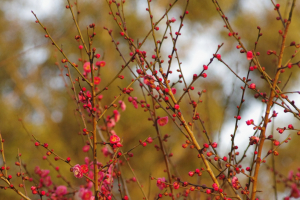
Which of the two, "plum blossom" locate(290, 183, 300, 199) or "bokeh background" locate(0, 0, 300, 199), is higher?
"bokeh background" locate(0, 0, 300, 199)

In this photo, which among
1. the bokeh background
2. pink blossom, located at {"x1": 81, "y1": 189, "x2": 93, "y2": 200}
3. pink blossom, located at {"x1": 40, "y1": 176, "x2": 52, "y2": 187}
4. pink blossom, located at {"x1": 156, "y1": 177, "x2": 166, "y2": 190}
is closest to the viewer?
pink blossom, located at {"x1": 156, "y1": 177, "x2": 166, "y2": 190}

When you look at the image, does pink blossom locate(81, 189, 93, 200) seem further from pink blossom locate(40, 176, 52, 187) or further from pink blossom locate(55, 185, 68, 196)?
pink blossom locate(40, 176, 52, 187)

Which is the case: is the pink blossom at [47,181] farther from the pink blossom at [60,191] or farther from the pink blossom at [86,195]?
the pink blossom at [86,195]

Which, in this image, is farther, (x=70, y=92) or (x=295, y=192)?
(x=70, y=92)

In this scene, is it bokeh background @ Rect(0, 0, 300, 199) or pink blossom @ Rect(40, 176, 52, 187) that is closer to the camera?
pink blossom @ Rect(40, 176, 52, 187)

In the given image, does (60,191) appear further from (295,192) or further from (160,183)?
(295,192)

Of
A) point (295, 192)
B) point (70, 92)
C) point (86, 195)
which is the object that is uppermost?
point (70, 92)

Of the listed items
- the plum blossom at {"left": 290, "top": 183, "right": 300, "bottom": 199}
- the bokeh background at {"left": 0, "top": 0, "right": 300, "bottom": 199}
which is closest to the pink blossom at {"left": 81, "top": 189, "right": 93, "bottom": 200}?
the plum blossom at {"left": 290, "top": 183, "right": 300, "bottom": 199}

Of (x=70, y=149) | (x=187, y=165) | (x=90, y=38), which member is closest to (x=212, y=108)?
(x=187, y=165)

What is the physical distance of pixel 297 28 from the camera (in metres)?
5.98

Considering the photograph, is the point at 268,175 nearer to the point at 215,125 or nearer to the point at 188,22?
the point at 215,125

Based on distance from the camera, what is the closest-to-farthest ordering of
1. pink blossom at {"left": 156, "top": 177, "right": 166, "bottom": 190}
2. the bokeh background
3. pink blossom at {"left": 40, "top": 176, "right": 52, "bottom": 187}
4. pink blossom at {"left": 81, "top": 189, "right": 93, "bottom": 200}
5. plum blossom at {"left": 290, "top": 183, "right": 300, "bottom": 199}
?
pink blossom at {"left": 156, "top": 177, "right": 166, "bottom": 190} < plum blossom at {"left": 290, "top": 183, "right": 300, "bottom": 199} < pink blossom at {"left": 81, "top": 189, "right": 93, "bottom": 200} < pink blossom at {"left": 40, "top": 176, "right": 52, "bottom": 187} < the bokeh background

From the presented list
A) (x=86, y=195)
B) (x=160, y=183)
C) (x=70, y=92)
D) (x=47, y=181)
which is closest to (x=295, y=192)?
(x=160, y=183)

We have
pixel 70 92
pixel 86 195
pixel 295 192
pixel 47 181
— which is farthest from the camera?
pixel 70 92
